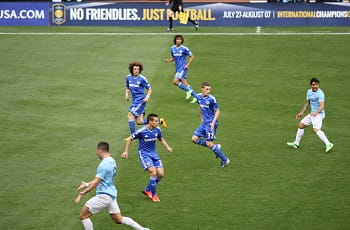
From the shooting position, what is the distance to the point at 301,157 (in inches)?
917

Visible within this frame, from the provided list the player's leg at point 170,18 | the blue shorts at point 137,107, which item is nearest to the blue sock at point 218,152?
the blue shorts at point 137,107

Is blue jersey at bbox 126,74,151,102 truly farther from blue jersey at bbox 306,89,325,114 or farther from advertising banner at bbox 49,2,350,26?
advertising banner at bbox 49,2,350,26

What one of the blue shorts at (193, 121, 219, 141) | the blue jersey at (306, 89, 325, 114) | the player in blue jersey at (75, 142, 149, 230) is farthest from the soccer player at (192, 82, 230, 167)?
the player in blue jersey at (75, 142, 149, 230)

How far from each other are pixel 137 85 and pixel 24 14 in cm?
2509

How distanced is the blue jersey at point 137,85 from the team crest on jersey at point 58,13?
23779 millimetres

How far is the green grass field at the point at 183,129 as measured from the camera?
1850 cm

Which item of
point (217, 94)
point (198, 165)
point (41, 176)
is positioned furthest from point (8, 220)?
point (217, 94)

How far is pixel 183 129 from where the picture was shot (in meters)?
27.0

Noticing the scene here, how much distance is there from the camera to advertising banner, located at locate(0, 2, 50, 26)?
4591cm

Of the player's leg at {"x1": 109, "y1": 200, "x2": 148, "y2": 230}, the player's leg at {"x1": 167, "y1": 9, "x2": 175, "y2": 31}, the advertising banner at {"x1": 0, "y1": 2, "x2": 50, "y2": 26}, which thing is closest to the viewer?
the player's leg at {"x1": 109, "y1": 200, "x2": 148, "y2": 230}

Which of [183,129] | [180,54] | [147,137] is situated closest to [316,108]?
[183,129]

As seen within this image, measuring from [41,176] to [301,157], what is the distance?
27.1 feet

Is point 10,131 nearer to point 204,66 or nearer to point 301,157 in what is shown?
point 301,157

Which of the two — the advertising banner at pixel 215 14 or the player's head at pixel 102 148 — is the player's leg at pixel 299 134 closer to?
the player's head at pixel 102 148
